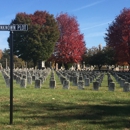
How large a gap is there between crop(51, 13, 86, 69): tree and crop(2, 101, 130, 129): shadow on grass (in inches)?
1917

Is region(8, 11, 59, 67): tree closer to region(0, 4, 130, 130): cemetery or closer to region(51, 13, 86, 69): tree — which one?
region(0, 4, 130, 130): cemetery

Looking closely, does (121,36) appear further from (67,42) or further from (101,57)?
(101,57)

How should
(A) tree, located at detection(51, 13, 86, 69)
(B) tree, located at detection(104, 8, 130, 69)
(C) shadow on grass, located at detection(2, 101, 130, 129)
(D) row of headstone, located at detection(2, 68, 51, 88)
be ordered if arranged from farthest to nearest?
1. (A) tree, located at detection(51, 13, 86, 69)
2. (B) tree, located at detection(104, 8, 130, 69)
3. (D) row of headstone, located at detection(2, 68, 51, 88)
4. (C) shadow on grass, located at detection(2, 101, 130, 129)

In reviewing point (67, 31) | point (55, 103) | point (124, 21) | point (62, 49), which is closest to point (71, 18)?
point (67, 31)

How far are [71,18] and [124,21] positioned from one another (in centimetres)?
1581

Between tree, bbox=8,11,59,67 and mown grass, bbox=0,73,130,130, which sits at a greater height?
tree, bbox=8,11,59,67

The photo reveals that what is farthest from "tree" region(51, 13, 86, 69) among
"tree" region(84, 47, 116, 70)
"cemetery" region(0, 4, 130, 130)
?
"tree" region(84, 47, 116, 70)

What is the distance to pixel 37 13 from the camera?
57750 mm

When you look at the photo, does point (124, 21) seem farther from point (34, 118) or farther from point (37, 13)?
point (34, 118)

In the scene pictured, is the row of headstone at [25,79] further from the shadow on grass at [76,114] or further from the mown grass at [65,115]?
the shadow on grass at [76,114]

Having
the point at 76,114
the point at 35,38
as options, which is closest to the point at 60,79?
the point at 76,114

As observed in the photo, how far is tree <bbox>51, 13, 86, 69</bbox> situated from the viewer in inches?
2324

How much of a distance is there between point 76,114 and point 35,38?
4509 cm

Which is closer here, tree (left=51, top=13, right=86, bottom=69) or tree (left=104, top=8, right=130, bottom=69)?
tree (left=104, top=8, right=130, bottom=69)
